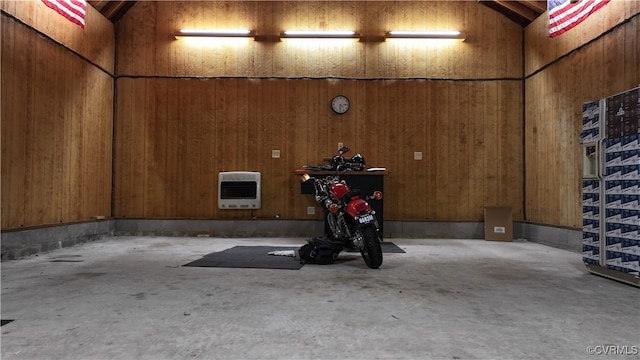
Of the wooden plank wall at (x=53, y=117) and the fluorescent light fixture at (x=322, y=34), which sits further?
the fluorescent light fixture at (x=322, y=34)

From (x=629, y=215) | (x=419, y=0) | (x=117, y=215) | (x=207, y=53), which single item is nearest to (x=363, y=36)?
(x=419, y=0)

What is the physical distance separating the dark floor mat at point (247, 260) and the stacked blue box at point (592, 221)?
3097 mm

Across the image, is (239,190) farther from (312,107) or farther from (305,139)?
(312,107)

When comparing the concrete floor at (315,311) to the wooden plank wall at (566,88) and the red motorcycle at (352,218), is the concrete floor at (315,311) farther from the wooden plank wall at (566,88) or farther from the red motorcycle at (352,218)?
the wooden plank wall at (566,88)

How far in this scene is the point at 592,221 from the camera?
393 centimetres

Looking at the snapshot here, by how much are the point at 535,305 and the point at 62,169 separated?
6.42 m

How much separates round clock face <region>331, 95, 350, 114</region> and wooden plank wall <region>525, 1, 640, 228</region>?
3.48 m

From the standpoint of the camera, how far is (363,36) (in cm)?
742

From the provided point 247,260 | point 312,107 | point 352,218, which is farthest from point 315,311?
point 312,107

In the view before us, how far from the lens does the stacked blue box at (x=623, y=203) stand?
343cm

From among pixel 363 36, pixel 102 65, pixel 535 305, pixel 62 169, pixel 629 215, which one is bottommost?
pixel 535 305

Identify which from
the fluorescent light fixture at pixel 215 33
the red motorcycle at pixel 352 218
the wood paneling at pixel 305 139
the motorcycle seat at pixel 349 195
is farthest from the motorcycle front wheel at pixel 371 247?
the fluorescent light fixture at pixel 215 33

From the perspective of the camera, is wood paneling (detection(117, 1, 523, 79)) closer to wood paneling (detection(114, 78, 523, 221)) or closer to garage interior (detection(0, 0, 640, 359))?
garage interior (detection(0, 0, 640, 359))

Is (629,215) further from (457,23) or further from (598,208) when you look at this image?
(457,23)
